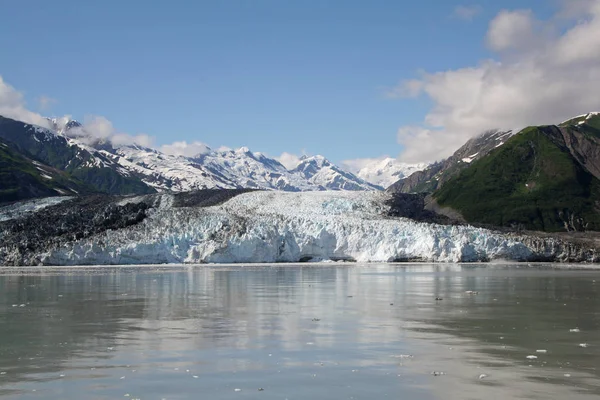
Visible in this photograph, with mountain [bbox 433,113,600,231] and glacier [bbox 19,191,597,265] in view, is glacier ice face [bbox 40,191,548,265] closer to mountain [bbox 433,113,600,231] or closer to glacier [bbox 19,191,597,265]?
glacier [bbox 19,191,597,265]

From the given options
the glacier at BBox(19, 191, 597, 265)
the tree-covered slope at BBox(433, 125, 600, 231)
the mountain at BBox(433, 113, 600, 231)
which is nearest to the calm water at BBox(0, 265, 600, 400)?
the glacier at BBox(19, 191, 597, 265)

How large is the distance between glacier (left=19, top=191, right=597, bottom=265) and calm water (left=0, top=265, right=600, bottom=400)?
3973 cm

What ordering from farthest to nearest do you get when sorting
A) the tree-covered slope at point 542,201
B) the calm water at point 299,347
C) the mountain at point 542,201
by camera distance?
the tree-covered slope at point 542,201
the mountain at point 542,201
the calm water at point 299,347

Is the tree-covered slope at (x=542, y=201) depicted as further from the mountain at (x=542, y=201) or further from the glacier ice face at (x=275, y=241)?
the glacier ice face at (x=275, y=241)

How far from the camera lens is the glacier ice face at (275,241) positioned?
68.5m

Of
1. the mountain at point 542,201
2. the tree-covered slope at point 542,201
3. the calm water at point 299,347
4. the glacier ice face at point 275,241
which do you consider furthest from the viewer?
the tree-covered slope at point 542,201

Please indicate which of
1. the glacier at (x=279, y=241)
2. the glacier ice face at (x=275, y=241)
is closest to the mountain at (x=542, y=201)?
the glacier at (x=279, y=241)

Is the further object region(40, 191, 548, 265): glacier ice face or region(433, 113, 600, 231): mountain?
region(433, 113, 600, 231): mountain

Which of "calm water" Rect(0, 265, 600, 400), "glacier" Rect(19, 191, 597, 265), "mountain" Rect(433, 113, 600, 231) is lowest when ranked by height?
"calm water" Rect(0, 265, 600, 400)

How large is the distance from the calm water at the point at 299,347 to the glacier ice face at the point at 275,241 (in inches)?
1565

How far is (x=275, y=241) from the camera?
71.0m

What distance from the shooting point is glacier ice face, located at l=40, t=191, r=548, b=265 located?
68500mm

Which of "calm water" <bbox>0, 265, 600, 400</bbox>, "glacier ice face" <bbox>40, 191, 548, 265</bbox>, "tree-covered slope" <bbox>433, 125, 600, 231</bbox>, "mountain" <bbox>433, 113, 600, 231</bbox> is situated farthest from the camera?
"tree-covered slope" <bbox>433, 125, 600, 231</bbox>

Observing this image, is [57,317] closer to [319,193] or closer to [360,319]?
[360,319]
